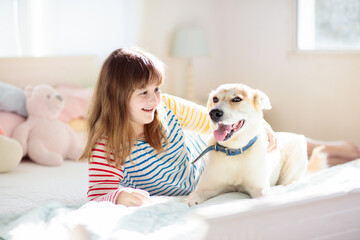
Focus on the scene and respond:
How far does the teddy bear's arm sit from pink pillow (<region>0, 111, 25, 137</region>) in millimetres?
32

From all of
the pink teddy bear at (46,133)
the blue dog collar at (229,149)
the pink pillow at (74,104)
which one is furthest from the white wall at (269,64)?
the blue dog collar at (229,149)

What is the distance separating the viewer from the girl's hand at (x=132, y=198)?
1.27m

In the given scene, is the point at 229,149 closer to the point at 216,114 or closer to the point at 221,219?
the point at 216,114

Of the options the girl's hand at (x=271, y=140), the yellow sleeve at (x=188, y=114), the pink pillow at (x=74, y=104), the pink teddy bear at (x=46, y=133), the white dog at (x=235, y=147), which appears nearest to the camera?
the white dog at (x=235, y=147)

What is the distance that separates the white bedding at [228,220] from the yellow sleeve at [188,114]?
61 cm

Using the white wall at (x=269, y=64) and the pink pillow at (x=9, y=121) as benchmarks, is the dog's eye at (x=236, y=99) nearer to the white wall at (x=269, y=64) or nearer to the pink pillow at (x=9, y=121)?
the pink pillow at (x=9, y=121)

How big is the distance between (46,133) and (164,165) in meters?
1.37

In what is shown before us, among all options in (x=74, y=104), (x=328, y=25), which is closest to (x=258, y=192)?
(x=74, y=104)

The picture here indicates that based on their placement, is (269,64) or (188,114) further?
(269,64)

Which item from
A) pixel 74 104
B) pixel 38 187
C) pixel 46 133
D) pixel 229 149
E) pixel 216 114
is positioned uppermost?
pixel 216 114

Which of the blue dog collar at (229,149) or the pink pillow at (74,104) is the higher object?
the blue dog collar at (229,149)

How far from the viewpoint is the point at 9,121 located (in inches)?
108

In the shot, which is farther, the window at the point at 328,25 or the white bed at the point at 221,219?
the window at the point at 328,25

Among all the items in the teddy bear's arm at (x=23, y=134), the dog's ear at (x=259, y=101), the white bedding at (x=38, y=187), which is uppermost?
the dog's ear at (x=259, y=101)
